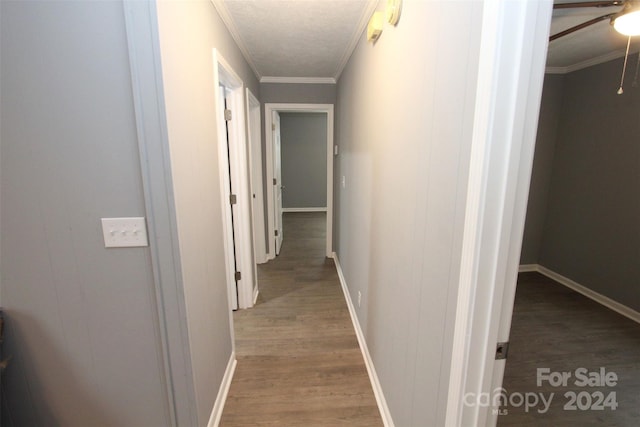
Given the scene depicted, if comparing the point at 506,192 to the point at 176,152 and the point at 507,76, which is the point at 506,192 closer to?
the point at 507,76

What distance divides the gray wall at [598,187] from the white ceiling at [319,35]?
1.11 feet

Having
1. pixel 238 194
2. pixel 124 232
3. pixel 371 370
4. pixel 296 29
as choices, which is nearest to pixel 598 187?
pixel 371 370

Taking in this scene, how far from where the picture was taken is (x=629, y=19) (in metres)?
1.48

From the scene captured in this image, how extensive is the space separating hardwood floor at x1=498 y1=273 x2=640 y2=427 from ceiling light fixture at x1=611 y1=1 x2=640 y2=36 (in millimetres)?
2094

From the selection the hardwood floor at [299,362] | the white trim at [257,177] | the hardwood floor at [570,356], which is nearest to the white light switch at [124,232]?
the hardwood floor at [299,362]

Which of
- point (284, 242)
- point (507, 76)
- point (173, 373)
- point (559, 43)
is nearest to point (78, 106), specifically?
point (173, 373)

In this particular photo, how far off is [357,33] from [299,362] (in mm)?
2439

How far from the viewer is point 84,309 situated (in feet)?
3.84

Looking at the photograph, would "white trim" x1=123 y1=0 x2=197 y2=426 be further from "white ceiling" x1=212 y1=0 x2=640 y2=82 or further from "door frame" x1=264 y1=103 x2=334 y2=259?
"door frame" x1=264 y1=103 x2=334 y2=259

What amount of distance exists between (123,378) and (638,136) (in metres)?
4.09

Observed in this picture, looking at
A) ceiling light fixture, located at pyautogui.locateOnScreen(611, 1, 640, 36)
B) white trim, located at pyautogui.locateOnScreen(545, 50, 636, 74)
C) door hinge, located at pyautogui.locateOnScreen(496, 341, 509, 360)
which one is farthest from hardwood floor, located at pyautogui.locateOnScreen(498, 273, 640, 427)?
white trim, located at pyautogui.locateOnScreen(545, 50, 636, 74)

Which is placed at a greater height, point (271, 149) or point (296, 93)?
point (296, 93)

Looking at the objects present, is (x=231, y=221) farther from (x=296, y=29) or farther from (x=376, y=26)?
(x=376, y=26)

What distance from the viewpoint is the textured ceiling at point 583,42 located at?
1.92 meters
